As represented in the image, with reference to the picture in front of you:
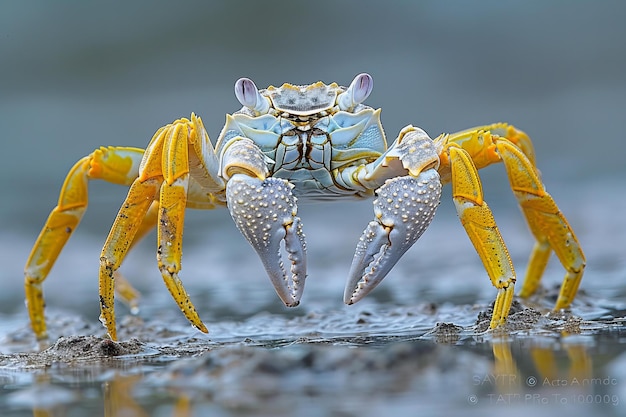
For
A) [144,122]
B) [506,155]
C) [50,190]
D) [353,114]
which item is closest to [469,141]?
[506,155]

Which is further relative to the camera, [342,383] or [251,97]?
[251,97]

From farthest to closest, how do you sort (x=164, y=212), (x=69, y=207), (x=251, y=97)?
(x=69, y=207)
(x=251, y=97)
(x=164, y=212)

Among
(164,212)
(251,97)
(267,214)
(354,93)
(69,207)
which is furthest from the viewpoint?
(69,207)

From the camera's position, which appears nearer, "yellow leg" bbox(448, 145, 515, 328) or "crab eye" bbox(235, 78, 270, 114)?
"yellow leg" bbox(448, 145, 515, 328)

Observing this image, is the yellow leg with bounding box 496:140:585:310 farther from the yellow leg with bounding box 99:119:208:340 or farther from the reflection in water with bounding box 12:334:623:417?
the yellow leg with bounding box 99:119:208:340

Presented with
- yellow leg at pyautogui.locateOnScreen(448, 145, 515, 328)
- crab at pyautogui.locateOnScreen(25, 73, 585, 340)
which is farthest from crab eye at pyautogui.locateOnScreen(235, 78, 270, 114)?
yellow leg at pyautogui.locateOnScreen(448, 145, 515, 328)

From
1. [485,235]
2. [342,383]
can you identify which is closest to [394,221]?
[485,235]

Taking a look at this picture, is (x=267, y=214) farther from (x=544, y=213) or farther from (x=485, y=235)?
(x=544, y=213)
